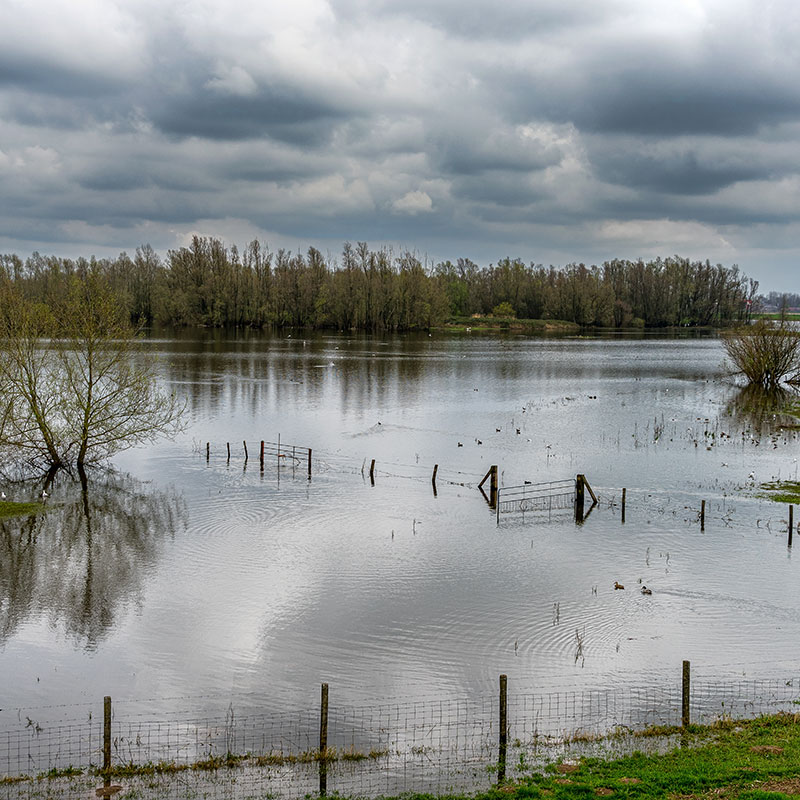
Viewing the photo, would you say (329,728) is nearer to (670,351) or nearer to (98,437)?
(98,437)

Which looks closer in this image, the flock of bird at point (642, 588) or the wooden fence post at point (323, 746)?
the wooden fence post at point (323, 746)

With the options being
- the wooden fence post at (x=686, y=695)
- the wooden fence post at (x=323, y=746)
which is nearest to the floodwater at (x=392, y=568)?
the wooden fence post at (x=323, y=746)

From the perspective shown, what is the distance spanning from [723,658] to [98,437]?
3425 cm

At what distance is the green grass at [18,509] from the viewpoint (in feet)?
112

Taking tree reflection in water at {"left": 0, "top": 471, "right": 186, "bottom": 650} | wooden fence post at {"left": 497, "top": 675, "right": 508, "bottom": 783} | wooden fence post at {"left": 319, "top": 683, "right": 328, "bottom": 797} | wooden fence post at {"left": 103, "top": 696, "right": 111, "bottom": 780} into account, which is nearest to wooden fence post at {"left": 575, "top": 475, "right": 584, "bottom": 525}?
tree reflection in water at {"left": 0, "top": 471, "right": 186, "bottom": 650}

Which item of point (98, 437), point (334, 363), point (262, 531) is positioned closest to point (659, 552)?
point (262, 531)

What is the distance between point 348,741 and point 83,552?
1684 centimetres

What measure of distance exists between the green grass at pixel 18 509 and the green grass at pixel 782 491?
34193 millimetres

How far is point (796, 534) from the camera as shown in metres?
31.7

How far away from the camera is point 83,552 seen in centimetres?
2969

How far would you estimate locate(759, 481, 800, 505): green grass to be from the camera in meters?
36.3

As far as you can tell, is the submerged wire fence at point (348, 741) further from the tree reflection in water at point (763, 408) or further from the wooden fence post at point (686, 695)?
the tree reflection in water at point (763, 408)

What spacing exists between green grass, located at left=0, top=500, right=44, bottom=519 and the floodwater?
42.0 inches

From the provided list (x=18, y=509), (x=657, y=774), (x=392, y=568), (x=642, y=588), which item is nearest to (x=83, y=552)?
(x=18, y=509)
